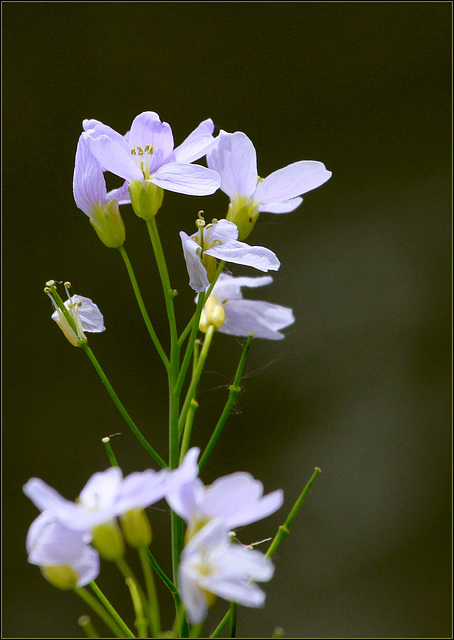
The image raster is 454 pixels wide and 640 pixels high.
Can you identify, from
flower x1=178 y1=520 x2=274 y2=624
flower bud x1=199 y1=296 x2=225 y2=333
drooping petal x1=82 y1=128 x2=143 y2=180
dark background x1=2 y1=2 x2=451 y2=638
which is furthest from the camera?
dark background x1=2 y1=2 x2=451 y2=638

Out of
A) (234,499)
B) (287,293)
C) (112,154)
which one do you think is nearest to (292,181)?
(112,154)

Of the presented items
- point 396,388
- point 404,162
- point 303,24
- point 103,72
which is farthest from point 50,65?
point 396,388

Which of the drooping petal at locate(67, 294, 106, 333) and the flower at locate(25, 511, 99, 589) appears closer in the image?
the flower at locate(25, 511, 99, 589)

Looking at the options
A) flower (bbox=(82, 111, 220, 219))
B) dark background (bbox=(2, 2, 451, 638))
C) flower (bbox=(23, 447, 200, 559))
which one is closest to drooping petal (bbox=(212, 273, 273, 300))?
flower (bbox=(82, 111, 220, 219))

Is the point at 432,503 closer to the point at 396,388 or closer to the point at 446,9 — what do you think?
the point at 396,388

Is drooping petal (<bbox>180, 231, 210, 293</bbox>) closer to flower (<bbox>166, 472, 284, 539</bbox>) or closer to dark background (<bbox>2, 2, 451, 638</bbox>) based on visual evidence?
flower (<bbox>166, 472, 284, 539</bbox>)

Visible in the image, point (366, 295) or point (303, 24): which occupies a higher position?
point (303, 24)

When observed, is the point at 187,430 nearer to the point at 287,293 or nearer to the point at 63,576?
the point at 63,576
